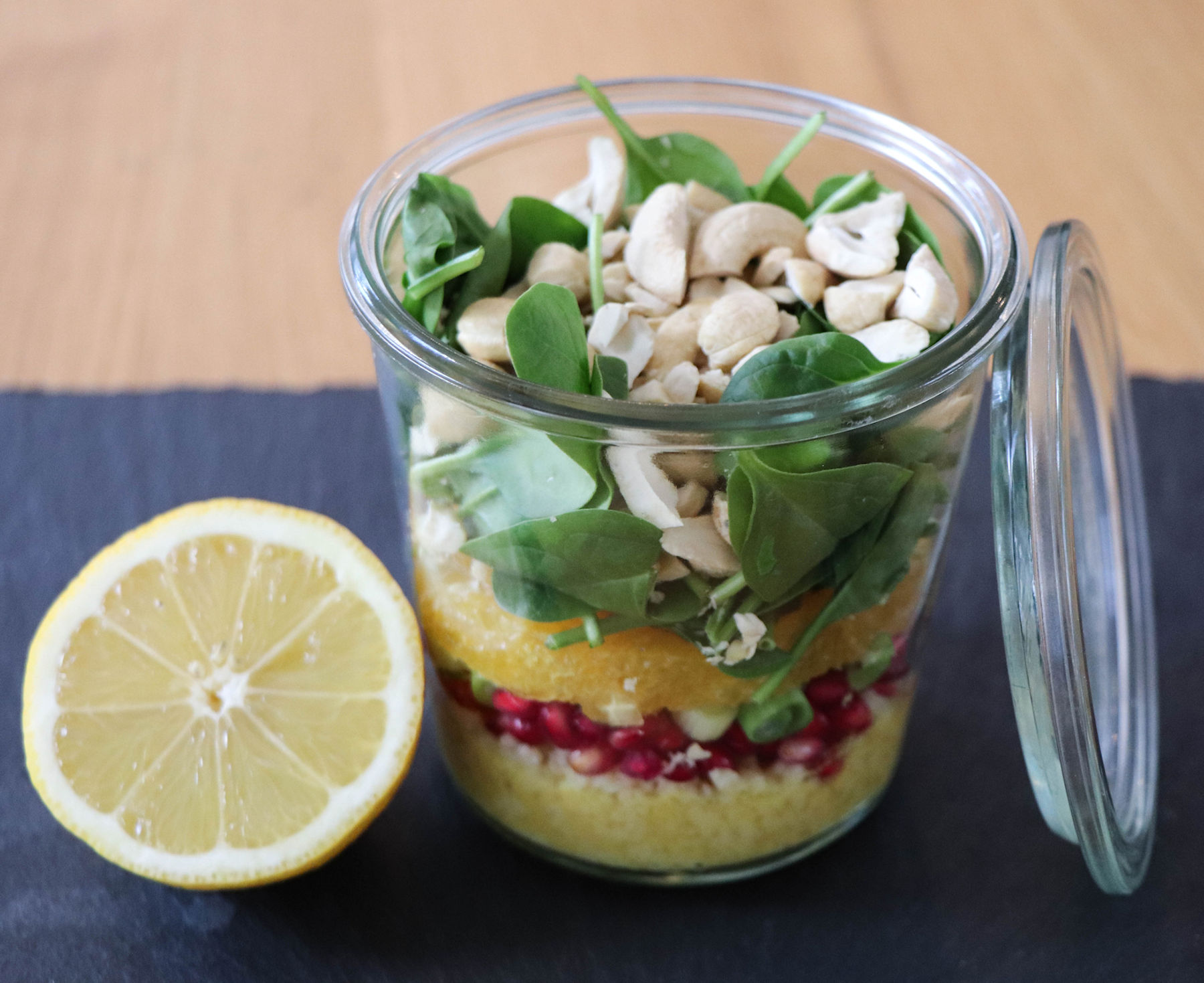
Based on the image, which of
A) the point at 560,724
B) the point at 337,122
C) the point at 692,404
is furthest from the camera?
the point at 337,122

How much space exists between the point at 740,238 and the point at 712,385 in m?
0.09

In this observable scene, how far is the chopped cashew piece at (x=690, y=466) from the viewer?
1.48 feet

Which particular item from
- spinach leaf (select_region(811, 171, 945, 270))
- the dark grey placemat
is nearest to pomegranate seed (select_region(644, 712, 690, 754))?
the dark grey placemat

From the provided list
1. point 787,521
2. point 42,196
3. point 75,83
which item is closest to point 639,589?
point 787,521

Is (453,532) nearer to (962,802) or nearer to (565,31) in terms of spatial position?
(962,802)

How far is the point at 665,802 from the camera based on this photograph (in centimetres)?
54

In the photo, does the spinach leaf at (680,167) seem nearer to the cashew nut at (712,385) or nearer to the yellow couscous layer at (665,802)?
the cashew nut at (712,385)

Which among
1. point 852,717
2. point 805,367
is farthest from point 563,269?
point 852,717

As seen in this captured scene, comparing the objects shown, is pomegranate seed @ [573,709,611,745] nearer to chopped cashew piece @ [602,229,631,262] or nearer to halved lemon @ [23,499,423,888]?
halved lemon @ [23,499,423,888]

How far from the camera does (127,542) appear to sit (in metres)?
0.58

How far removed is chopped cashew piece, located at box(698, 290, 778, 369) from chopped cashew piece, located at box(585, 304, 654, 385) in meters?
0.02

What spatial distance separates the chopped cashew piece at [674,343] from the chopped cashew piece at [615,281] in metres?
0.04

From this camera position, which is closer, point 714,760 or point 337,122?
point 714,760

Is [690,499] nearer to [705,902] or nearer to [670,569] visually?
[670,569]
